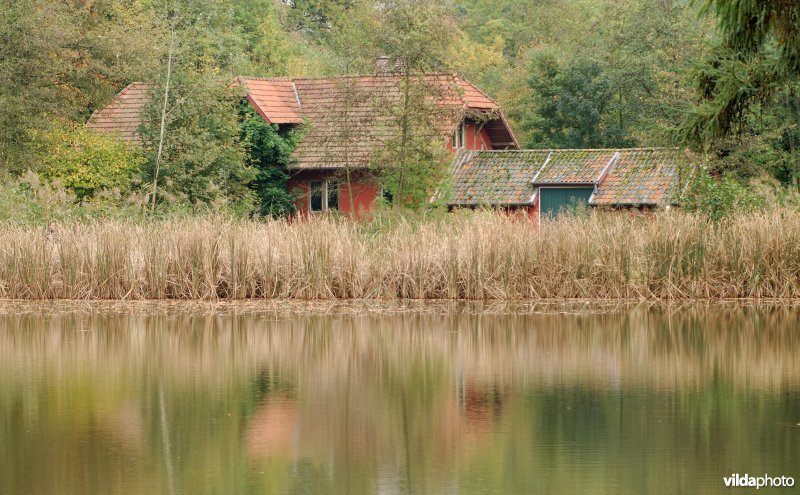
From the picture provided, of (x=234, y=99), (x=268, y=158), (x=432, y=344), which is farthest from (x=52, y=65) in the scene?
(x=432, y=344)

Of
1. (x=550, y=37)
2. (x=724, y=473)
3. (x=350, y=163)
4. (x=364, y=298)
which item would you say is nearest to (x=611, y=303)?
(x=364, y=298)

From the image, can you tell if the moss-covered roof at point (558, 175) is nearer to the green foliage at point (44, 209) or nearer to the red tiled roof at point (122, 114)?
the red tiled roof at point (122, 114)

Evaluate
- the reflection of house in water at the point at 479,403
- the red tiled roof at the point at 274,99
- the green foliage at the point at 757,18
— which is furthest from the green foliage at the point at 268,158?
the reflection of house in water at the point at 479,403

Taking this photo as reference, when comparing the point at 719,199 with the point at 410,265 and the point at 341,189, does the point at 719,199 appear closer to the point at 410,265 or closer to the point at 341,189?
the point at 410,265

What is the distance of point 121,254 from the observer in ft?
68.9

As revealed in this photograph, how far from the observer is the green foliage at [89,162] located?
1395 inches

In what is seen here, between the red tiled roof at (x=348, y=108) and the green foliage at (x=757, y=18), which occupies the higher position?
the red tiled roof at (x=348, y=108)

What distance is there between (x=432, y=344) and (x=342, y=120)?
76.1 feet

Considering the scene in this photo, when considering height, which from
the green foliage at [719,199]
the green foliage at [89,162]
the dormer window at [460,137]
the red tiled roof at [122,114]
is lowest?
the green foliage at [719,199]

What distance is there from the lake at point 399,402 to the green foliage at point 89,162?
17.0m

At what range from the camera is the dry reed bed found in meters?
20.6

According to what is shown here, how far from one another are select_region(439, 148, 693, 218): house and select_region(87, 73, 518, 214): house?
136 centimetres

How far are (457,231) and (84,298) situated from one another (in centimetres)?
605

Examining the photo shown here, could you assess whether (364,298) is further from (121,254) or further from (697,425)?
(697,425)
